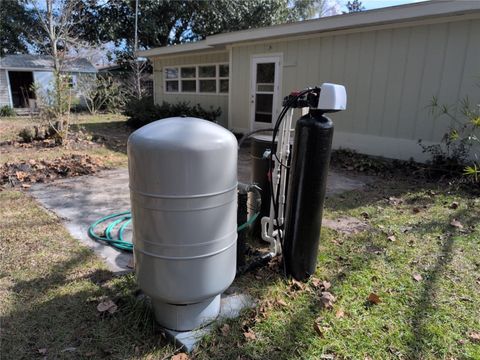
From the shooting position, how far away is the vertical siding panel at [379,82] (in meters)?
6.85

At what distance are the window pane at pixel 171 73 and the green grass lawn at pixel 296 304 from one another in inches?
425

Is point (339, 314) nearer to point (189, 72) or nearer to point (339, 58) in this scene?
point (339, 58)

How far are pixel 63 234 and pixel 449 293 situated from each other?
11.6 feet

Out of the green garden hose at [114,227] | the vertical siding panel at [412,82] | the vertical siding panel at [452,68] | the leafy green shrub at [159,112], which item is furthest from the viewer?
the leafy green shrub at [159,112]

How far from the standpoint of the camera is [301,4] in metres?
25.7

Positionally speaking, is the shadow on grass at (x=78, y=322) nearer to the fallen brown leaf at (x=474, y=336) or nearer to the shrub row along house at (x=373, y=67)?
the fallen brown leaf at (x=474, y=336)

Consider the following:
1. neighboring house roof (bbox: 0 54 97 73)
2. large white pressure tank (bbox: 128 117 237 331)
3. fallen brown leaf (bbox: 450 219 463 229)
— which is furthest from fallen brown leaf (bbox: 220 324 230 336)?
neighboring house roof (bbox: 0 54 97 73)

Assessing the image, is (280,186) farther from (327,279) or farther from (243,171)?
(243,171)

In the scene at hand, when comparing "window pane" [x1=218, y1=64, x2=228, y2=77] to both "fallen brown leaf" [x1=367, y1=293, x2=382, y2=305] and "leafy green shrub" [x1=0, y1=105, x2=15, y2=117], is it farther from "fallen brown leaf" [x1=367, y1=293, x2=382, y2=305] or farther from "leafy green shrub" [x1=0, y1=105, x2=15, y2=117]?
"leafy green shrub" [x1=0, y1=105, x2=15, y2=117]

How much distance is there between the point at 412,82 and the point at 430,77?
0.32 meters

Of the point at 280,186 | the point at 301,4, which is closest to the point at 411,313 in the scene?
the point at 280,186

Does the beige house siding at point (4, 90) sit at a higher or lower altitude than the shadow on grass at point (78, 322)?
higher

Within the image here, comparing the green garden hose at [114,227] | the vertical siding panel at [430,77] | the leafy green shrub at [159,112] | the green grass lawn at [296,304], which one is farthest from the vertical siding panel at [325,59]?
the green garden hose at [114,227]

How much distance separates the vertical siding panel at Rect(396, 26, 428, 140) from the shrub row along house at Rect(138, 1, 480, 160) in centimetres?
2
